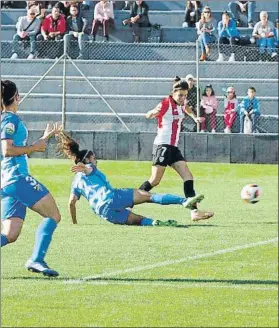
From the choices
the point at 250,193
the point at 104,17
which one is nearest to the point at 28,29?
the point at 104,17

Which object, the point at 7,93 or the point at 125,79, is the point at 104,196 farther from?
the point at 125,79

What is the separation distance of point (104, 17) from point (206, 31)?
333 centimetres

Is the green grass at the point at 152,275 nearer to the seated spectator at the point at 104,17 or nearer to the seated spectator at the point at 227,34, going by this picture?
the seated spectator at the point at 227,34

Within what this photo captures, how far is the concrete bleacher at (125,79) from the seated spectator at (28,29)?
273mm

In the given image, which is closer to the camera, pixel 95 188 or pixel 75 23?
pixel 95 188

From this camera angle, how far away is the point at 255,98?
2891cm

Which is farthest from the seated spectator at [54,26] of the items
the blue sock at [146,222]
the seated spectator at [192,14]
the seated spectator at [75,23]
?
the blue sock at [146,222]

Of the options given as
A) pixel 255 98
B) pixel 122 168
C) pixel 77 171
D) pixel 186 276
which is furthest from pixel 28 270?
pixel 255 98

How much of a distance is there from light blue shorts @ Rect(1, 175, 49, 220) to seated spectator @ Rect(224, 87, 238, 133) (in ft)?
55.7

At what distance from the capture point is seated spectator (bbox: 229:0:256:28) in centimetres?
3281

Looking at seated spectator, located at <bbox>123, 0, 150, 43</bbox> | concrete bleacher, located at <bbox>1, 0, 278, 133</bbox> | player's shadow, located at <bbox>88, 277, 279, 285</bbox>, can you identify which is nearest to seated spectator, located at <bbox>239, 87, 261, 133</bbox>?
concrete bleacher, located at <bbox>1, 0, 278, 133</bbox>

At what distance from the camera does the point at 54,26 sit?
105ft

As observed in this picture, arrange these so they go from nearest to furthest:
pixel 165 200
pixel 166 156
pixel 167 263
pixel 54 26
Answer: pixel 167 263 < pixel 165 200 < pixel 166 156 < pixel 54 26

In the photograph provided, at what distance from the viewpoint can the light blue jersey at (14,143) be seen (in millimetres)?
10727
